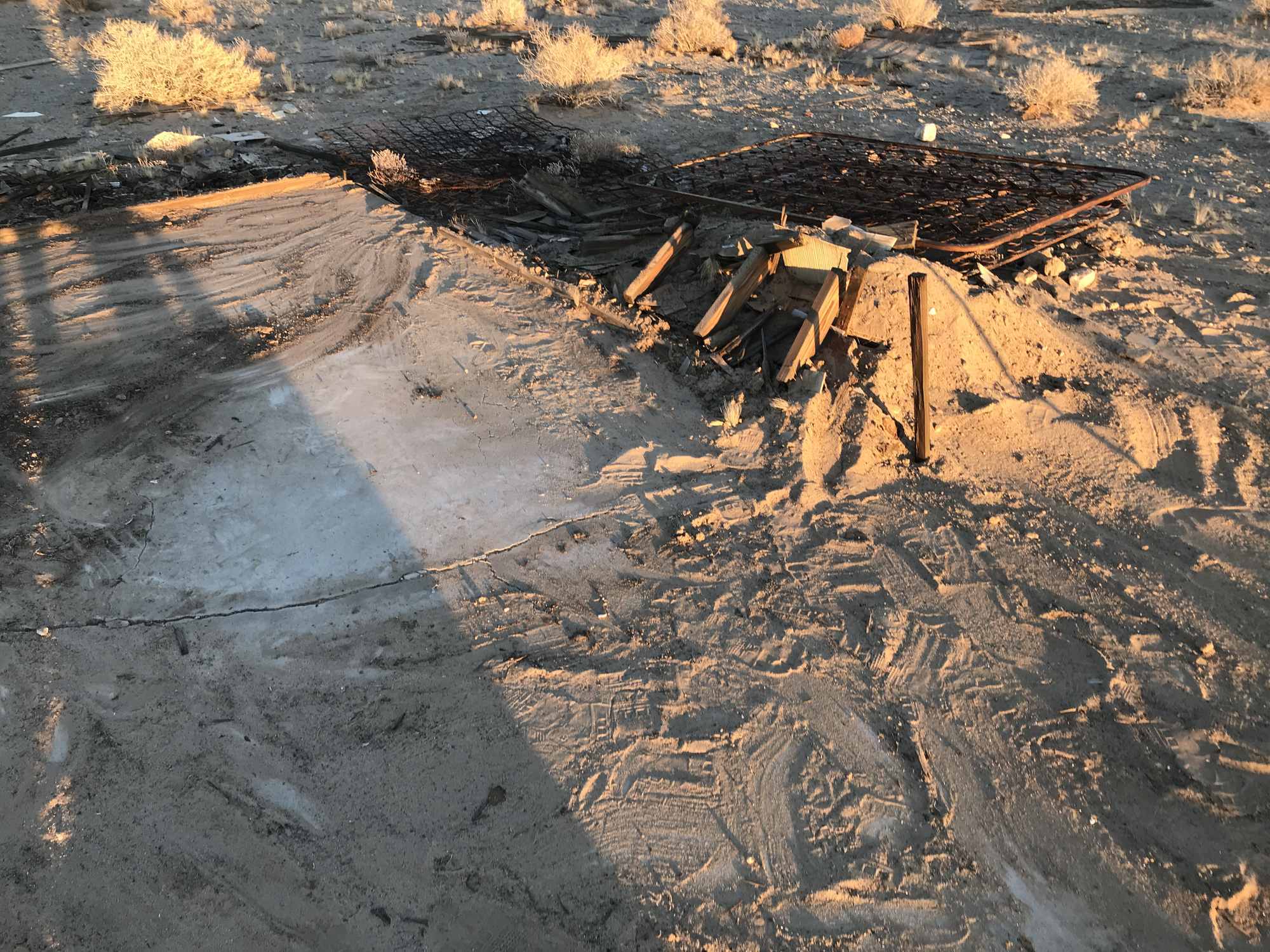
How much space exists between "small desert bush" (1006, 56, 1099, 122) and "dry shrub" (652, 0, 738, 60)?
19.9 feet

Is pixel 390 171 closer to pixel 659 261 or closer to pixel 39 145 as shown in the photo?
pixel 659 261

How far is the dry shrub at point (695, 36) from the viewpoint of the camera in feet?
53.3

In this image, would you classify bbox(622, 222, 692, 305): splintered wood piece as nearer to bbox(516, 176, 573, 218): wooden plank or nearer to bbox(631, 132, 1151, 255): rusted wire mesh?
bbox(631, 132, 1151, 255): rusted wire mesh

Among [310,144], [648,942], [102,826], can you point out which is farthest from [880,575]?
[310,144]

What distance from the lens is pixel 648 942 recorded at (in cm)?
325

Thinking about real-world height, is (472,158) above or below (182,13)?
below

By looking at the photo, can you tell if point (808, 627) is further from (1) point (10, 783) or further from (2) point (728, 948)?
(1) point (10, 783)

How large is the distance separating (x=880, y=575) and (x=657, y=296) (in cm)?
366

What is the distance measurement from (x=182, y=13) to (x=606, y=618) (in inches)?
→ 769

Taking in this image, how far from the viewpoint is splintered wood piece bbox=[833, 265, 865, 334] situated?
616 cm

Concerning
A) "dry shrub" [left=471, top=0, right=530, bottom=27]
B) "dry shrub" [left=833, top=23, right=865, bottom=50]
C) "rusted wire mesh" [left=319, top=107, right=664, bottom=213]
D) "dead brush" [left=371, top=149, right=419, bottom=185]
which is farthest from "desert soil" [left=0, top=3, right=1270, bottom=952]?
"dry shrub" [left=471, top=0, right=530, bottom=27]

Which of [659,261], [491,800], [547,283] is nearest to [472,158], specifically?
[547,283]

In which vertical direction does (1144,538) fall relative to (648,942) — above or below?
above

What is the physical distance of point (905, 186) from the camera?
9062mm
